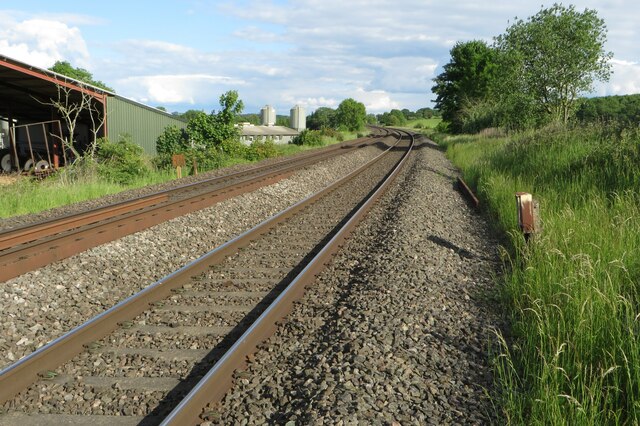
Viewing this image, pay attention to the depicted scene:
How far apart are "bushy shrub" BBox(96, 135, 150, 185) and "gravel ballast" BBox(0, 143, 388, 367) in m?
8.43

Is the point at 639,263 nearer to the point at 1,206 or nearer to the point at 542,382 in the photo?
the point at 542,382

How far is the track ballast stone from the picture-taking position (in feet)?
12.4

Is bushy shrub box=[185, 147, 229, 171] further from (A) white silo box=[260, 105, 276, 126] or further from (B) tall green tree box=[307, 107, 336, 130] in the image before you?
(B) tall green tree box=[307, 107, 336, 130]

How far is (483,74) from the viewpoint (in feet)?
205

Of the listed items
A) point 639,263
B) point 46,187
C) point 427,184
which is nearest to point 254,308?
point 639,263

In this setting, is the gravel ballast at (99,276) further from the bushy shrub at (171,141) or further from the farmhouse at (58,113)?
the bushy shrub at (171,141)

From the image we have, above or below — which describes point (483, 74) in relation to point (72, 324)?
above

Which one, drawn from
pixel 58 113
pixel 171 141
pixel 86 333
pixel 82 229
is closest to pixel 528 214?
pixel 86 333

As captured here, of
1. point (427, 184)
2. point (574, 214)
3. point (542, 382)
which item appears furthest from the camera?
point (427, 184)

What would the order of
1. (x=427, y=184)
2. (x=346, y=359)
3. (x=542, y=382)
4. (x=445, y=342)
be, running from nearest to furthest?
1. (x=542, y=382)
2. (x=346, y=359)
3. (x=445, y=342)
4. (x=427, y=184)

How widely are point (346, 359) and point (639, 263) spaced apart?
3.44 m

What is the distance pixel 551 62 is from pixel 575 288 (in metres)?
28.1

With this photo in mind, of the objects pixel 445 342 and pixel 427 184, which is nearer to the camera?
pixel 445 342

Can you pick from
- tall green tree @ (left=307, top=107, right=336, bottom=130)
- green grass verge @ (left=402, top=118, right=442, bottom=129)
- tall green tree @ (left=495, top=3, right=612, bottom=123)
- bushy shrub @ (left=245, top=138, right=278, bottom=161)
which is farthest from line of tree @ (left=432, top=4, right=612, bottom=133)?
tall green tree @ (left=307, top=107, right=336, bottom=130)
